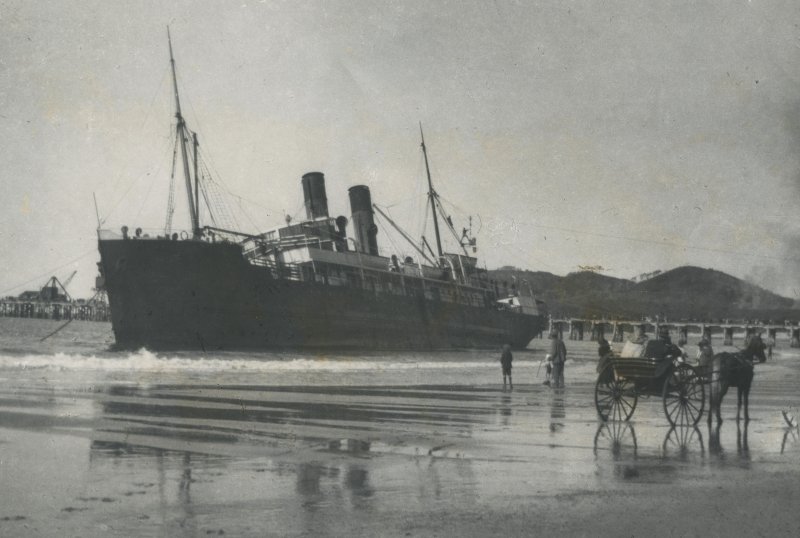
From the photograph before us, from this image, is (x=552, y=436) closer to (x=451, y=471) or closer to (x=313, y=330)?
(x=451, y=471)

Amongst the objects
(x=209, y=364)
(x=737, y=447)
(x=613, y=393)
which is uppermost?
(x=209, y=364)

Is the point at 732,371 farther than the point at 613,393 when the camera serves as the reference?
No

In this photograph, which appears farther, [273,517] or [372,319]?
[372,319]

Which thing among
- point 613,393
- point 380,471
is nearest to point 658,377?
point 613,393

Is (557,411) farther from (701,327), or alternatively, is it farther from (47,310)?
(47,310)

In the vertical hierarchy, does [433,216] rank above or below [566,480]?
above

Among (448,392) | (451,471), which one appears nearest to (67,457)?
(451,471)
